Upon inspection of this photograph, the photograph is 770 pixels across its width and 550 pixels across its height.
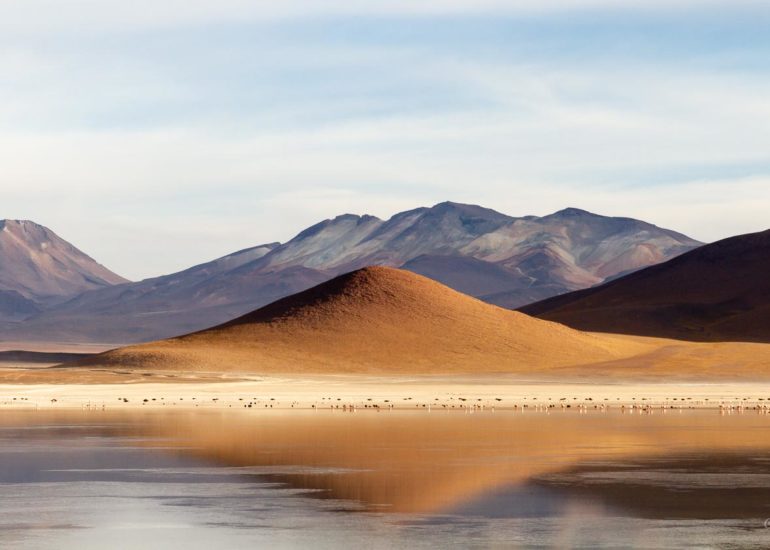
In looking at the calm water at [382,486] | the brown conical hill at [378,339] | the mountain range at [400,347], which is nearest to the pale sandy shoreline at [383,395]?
the mountain range at [400,347]

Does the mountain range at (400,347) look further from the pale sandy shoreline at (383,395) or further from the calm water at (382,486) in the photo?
the calm water at (382,486)

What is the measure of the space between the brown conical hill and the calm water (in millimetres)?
72679

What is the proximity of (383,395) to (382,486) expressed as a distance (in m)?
50.2

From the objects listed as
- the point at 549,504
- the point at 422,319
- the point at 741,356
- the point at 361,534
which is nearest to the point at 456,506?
the point at 549,504

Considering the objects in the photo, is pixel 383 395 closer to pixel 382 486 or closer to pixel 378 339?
pixel 382 486

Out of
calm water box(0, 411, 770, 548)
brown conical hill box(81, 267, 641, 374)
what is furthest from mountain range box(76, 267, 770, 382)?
calm water box(0, 411, 770, 548)

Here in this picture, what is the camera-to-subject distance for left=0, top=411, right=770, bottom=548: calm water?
74.6 feet

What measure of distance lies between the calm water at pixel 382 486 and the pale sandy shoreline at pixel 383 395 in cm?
1806

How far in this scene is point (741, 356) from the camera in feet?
417

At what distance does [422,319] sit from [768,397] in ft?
215

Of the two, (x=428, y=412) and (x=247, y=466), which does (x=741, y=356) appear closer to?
(x=428, y=412)

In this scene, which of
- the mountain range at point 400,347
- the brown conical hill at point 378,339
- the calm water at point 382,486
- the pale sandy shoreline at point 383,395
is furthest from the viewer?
the brown conical hill at point 378,339

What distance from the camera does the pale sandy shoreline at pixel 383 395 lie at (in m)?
67.6

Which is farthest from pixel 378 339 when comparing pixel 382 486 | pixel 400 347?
pixel 382 486
